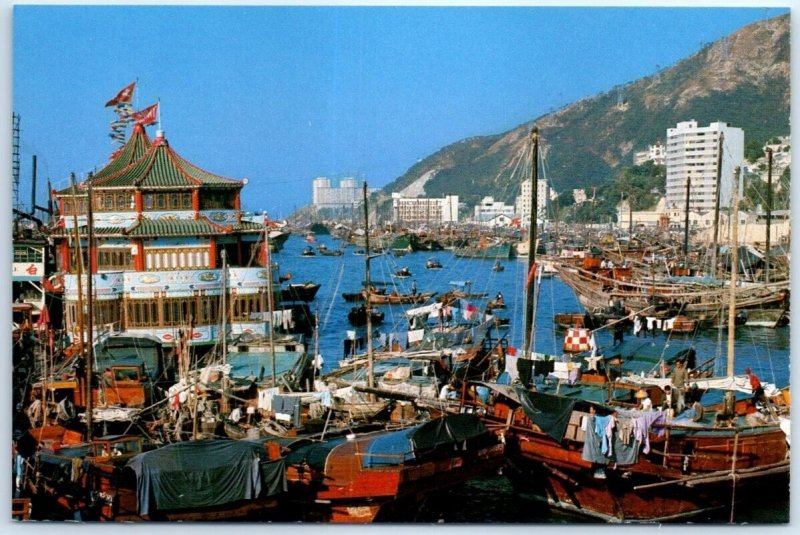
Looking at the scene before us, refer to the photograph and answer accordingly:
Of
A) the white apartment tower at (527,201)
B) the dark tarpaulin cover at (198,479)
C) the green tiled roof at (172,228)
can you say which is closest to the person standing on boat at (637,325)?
the white apartment tower at (527,201)

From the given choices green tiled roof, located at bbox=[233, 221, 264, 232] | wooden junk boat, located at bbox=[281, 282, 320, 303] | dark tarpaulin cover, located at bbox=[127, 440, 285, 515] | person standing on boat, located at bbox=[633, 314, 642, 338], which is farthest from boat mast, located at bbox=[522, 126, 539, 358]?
person standing on boat, located at bbox=[633, 314, 642, 338]

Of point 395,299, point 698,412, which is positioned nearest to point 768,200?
point 698,412

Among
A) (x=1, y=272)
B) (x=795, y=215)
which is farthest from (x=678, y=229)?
(x=1, y=272)

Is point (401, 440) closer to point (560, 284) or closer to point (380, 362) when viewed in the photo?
point (380, 362)

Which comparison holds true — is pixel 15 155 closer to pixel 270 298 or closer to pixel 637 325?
pixel 270 298

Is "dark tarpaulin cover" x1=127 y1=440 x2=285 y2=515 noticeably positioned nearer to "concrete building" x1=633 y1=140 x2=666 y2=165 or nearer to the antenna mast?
the antenna mast

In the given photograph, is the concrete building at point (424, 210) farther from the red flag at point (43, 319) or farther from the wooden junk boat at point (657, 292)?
the red flag at point (43, 319)
